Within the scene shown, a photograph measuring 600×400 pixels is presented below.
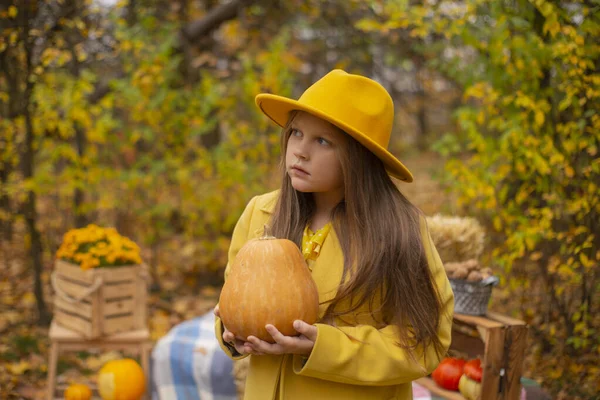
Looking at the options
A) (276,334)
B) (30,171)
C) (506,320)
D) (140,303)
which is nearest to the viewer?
(276,334)

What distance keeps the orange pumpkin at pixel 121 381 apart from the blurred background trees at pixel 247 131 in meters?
1.49

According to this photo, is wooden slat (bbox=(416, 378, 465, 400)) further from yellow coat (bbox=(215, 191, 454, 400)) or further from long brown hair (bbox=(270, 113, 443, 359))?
long brown hair (bbox=(270, 113, 443, 359))

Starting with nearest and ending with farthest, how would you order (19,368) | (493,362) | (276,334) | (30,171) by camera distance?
(276,334) < (493,362) < (19,368) < (30,171)

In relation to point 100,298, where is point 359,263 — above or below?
above

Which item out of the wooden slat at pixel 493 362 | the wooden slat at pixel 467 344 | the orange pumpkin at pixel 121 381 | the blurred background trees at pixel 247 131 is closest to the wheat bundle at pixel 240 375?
the orange pumpkin at pixel 121 381

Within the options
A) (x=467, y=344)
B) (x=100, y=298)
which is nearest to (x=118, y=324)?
(x=100, y=298)

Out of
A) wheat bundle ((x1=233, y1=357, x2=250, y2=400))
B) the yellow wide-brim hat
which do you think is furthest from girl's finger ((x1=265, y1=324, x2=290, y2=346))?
wheat bundle ((x1=233, y1=357, x2=250, y2=400))

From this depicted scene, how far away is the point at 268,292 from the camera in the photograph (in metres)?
1.70

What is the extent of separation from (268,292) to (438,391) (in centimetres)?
167

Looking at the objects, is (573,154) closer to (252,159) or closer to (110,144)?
(252,159)

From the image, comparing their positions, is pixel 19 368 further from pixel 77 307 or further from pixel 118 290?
pixel 118 290

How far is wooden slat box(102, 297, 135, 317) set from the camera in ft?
12.0

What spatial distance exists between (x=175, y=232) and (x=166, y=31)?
2.46 meters

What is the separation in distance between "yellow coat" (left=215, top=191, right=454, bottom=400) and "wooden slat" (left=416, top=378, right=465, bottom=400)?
105 centimetres
